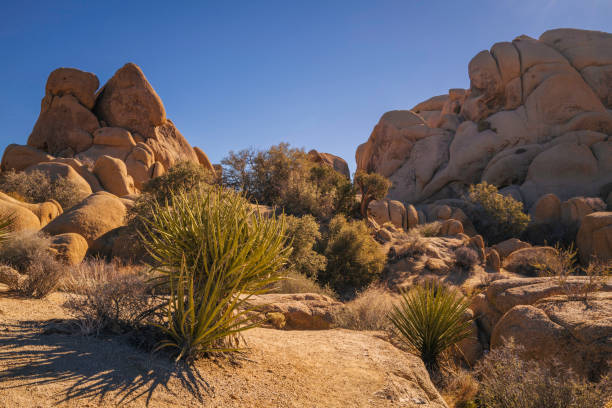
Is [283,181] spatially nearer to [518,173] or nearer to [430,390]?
[430,390]

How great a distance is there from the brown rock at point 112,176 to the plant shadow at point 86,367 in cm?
2093

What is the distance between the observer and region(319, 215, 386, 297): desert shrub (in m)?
13.8

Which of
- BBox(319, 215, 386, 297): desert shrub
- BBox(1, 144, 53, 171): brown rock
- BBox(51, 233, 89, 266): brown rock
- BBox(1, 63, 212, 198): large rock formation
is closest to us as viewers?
BBox(51, 233, 89, 266): brown rock

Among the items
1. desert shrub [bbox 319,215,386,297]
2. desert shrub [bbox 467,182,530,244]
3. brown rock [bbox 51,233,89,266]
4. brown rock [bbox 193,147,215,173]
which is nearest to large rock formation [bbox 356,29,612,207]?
desert shrub [bbox 467,182,530,244]

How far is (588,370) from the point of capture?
15.3 feet

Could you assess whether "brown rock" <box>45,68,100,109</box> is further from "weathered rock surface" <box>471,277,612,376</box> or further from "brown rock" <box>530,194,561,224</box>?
"brown rock" <box>530,194,561,224</box>

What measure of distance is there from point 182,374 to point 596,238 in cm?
2020

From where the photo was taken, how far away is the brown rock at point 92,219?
12.9 m

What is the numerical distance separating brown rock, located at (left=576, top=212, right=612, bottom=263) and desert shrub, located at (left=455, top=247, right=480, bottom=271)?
5376mm

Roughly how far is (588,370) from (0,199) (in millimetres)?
17392

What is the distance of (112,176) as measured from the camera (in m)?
22.7

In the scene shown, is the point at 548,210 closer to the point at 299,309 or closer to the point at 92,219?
the point at 299,309

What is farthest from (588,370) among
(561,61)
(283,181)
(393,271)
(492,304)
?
(561,61)

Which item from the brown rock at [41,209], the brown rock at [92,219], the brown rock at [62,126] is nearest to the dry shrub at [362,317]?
the brown rock at [92,219]
